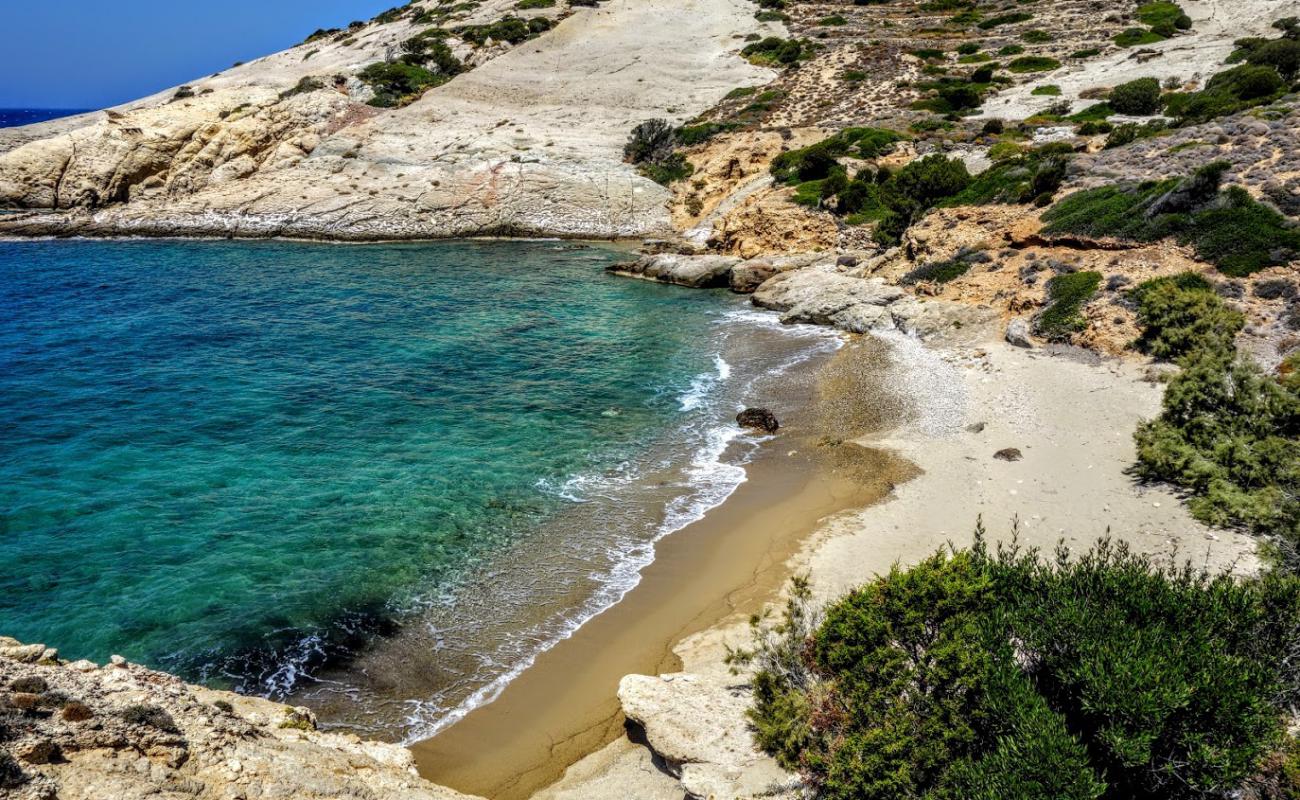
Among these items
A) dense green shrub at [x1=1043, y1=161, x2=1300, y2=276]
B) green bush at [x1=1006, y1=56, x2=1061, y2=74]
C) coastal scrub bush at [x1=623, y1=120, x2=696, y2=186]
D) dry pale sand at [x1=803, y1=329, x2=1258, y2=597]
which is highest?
green bush at [x1=1006, y1=56, x2=1061, y2=74]

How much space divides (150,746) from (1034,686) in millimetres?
8159

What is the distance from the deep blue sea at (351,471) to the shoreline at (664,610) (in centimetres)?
52

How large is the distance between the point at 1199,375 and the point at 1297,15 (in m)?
61.9

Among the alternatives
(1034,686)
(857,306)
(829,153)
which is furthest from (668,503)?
(829,153)

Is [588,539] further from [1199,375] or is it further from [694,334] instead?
[694,334]

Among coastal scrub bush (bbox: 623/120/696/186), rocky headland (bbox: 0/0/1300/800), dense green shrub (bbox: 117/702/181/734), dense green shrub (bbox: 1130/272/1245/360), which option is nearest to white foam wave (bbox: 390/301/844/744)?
rocky headland (bbox: 0/0/1300/800)

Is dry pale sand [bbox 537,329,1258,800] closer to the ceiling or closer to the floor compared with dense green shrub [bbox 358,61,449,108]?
closer to the floor

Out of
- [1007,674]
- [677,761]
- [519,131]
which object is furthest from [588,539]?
[519,131]

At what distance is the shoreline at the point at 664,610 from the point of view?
9.52 m

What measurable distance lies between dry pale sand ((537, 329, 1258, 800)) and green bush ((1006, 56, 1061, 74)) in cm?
5002

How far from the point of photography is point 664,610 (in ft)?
41.1

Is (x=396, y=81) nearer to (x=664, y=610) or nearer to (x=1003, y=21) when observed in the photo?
(x=1003, y=21)

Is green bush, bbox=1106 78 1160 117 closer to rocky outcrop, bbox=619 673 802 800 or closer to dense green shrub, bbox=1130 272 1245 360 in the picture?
dense green shrub, bbox=1130 272 1245 360

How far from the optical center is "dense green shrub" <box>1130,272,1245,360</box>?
19.6 meters
